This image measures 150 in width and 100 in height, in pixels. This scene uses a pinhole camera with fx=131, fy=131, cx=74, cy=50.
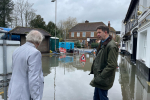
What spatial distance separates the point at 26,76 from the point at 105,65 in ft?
5.18

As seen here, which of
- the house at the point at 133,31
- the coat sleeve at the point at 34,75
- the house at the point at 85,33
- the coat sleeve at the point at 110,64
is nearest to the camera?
the coat sleeve at the point at 34,75

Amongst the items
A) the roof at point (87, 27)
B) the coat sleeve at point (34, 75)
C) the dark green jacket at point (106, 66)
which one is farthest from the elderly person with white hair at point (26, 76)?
the roof at point (87, 27)

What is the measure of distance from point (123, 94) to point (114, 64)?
8.23ft

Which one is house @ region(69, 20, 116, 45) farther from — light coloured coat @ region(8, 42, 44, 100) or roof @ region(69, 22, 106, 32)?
light coloured coat @ region(8, 42, 44, 100)

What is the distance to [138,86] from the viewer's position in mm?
5320

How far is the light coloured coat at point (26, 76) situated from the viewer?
1949 mm

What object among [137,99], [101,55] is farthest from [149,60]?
[101,55]

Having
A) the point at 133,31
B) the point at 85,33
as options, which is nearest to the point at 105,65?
the point at 133,31

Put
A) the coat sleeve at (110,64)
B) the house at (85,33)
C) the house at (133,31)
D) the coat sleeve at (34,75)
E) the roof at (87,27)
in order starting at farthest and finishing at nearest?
the roof at (87,27)
the house at (85,33)
the house at (133,31)
the coat sleeve at (110,64)
the coat sleeve at (34,75)

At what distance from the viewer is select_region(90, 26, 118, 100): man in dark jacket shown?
256cm

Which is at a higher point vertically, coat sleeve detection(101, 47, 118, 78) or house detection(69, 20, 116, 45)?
house detection(69, 20, 116, 45)

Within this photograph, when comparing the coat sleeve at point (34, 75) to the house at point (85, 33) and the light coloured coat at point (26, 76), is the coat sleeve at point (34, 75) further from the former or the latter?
the house at point (85, 33)

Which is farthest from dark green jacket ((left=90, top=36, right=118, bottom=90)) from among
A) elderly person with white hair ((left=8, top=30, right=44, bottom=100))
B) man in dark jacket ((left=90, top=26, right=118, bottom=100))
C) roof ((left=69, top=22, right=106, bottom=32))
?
roof ((left=69, top=22, right=106, bottom=32))

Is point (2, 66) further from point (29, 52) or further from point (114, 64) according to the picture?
point (114, 64)
